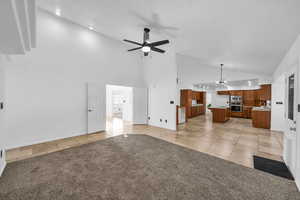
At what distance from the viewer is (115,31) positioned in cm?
470

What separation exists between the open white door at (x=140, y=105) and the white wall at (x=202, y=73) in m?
2.44

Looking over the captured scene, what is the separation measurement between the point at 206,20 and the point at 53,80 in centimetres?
485

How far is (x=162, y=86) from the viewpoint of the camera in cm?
597

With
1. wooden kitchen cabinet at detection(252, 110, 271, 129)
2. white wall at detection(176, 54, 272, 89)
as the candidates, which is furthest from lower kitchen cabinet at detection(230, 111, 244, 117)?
wooden kitchen cabinet at detection(252, 110, 271, 129)

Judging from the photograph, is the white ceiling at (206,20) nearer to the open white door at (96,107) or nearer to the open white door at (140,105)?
the open white door at (96,107)

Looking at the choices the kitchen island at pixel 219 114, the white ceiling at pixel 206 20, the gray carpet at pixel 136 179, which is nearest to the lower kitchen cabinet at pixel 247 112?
the kitchen island at pixel 219 114

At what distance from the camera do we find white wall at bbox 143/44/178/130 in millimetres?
5516

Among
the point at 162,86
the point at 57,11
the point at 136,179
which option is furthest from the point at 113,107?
the point at 136,179

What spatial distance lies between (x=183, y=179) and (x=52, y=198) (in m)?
2.08

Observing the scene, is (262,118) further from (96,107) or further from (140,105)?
(96,107)

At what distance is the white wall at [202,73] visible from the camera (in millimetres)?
6101

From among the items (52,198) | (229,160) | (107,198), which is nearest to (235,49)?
(229,160)

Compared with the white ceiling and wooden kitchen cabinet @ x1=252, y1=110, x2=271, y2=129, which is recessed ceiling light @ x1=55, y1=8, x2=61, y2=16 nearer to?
the white ceiling

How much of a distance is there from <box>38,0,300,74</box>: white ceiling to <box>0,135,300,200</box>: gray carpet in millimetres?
2841
